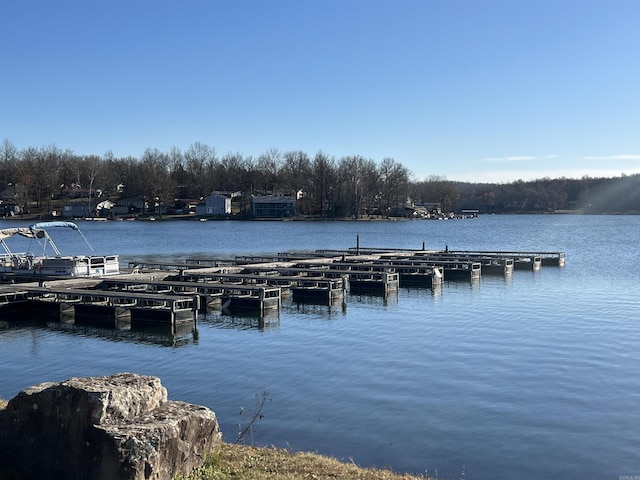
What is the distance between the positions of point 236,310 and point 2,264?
46.5 ft

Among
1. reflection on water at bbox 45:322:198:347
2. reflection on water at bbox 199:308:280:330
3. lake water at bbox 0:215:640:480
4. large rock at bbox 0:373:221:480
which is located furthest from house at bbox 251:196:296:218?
large rock at bbox 0:373:221:480

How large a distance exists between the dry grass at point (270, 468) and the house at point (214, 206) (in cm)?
12927

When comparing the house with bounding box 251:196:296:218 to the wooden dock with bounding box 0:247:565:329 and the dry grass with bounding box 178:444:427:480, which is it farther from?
the dry grass with bounding box 178:444:427:480

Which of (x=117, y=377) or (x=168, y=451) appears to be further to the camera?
(x=117, y=377)

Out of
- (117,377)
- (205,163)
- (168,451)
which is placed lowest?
(168,451)

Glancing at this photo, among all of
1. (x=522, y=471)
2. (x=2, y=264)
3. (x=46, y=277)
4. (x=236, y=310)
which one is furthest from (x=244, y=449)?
(x=2, y=264)

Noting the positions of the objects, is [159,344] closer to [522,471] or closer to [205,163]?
[522,471]

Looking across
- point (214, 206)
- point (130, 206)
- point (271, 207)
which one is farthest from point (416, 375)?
point (130, 206)

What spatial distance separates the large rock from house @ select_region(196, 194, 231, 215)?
13043 centimetres

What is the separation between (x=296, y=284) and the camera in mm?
30609

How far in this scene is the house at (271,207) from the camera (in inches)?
5305

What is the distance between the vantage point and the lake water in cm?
1104

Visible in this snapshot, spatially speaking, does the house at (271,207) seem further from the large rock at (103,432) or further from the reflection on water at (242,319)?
the large rock at (103,432)

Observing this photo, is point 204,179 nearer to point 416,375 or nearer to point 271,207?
point 271,207
